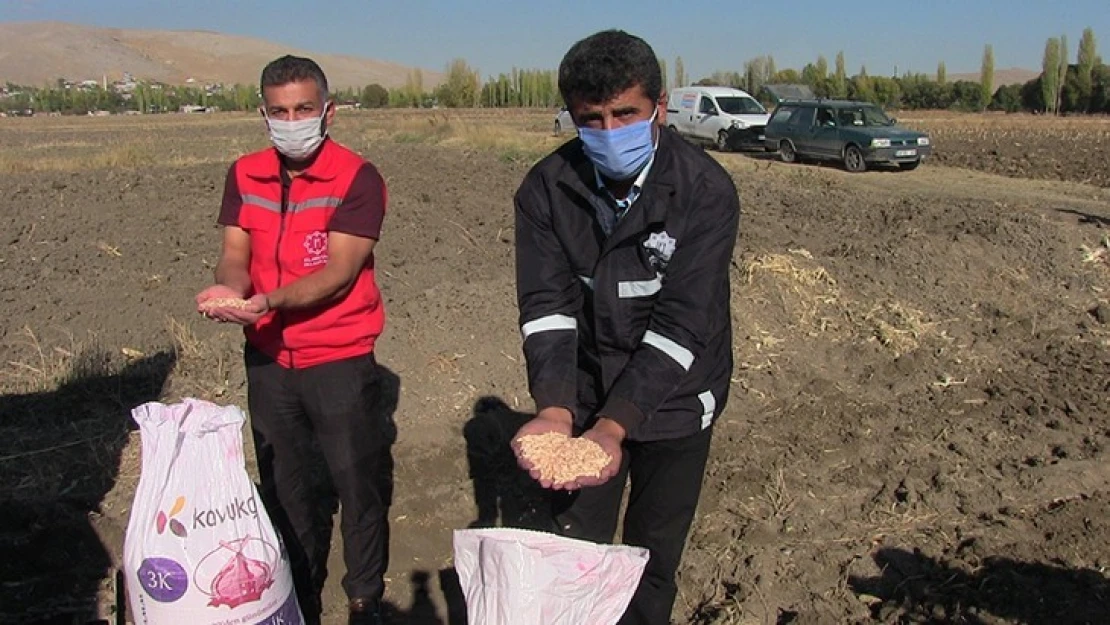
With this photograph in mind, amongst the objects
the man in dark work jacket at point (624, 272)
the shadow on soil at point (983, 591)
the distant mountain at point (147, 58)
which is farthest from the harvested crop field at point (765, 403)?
the distant mountain at point (147, 58)

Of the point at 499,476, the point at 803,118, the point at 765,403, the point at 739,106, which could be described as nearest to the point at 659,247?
the point at 499,476

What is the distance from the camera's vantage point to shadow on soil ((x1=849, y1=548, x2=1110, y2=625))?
337 centimetres

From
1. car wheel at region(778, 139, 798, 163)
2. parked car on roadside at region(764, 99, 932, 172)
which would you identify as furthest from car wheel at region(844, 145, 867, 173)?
car wheel at region(778, 139, 798, 163)

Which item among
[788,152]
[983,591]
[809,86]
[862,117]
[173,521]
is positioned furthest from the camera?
[809,86]

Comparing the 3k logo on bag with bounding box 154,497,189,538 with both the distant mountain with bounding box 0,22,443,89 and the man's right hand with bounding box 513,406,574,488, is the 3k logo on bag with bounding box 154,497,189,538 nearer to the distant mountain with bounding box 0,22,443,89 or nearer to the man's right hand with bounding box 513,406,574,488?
the man's right hand with bounding box 513,406,574,488

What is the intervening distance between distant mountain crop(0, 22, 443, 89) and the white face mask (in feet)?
433

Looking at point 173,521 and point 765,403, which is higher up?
point 173,521

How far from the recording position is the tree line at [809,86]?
2267 inches

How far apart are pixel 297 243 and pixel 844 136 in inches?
692

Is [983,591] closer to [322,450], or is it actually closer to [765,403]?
[765,403]

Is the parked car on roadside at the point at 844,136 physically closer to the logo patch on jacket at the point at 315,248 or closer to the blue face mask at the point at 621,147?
the logo patch on jacket at the point at 315,248

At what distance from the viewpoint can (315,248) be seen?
2.93m

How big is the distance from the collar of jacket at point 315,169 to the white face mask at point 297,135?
0.12 feet

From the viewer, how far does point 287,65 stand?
2.91 meters
